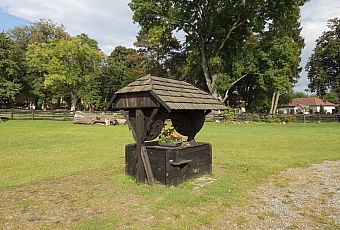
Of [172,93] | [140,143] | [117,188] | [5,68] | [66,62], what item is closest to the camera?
[117,188]

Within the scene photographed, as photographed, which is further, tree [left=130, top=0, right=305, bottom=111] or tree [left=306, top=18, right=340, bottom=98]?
tree [left=306, top=18, right=340, bottom=98]

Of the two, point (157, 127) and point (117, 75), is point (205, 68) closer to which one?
point (117, 75)

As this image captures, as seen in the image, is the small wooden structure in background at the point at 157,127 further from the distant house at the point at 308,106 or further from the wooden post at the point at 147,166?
the distant house at the point at 308,106

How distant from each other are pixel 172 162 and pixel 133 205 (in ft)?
4.89

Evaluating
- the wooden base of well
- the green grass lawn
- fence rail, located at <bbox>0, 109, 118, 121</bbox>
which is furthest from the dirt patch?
fence rail, located at <bbox>0, 109, 118, 121</bbox>

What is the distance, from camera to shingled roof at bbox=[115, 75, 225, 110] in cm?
648

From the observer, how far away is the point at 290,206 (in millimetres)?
5336

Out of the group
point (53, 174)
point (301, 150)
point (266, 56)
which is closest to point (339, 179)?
point (301, 150)

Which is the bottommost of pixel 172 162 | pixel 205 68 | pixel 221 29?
pixel 172 162

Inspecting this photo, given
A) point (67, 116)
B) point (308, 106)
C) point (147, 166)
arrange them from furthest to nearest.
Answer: point (308, 106) < point (67, 116) < point (147, 166)

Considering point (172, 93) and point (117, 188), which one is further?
point (172, 93)

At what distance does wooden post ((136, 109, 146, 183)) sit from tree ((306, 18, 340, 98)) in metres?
39.9

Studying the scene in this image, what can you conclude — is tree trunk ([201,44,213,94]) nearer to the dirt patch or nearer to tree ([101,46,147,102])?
tree ([101,46,147,102])

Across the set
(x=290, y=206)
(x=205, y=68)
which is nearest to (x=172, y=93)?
(x=290, y=206)
